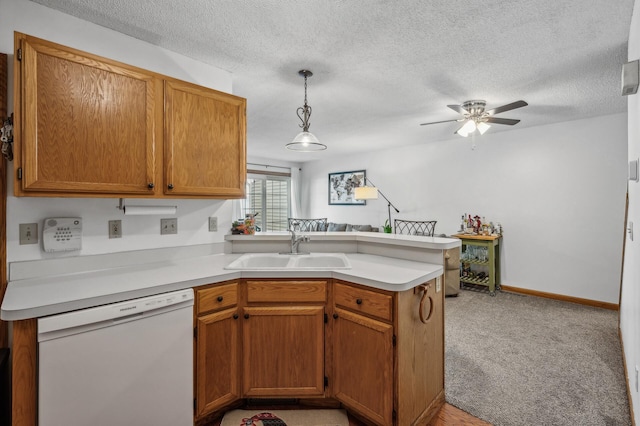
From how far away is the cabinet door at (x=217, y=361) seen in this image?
1.72 meters

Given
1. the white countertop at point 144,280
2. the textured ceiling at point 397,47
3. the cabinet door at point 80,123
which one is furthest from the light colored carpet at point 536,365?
the cabinet door at point 80,123

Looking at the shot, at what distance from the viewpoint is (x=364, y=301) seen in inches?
67.9

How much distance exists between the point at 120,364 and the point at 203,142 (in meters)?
1.36

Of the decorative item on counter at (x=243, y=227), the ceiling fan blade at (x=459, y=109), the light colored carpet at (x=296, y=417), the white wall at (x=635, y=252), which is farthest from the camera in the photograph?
the ceiling fan blade at (x=459, y=109)

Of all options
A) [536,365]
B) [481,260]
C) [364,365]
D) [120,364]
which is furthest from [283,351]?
[481,260]

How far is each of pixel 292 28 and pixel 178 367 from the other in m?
2.07

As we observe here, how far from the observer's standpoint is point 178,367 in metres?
1.59

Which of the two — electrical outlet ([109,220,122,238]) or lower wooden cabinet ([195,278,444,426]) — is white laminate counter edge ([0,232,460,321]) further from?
electrical outlet ([109,220,122,238])

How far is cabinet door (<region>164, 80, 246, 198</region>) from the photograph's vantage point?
1.96 m

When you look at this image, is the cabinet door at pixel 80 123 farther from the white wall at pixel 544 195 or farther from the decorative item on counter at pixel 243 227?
the white wall at pixel 544 195

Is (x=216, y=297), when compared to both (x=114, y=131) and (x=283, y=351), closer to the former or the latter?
(x=283, y=351)

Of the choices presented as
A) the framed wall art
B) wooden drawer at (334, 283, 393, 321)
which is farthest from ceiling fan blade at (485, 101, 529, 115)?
the framed wall art

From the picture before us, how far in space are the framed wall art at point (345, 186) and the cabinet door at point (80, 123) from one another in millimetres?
5023

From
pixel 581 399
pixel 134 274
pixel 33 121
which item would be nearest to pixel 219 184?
pixel 134 274
